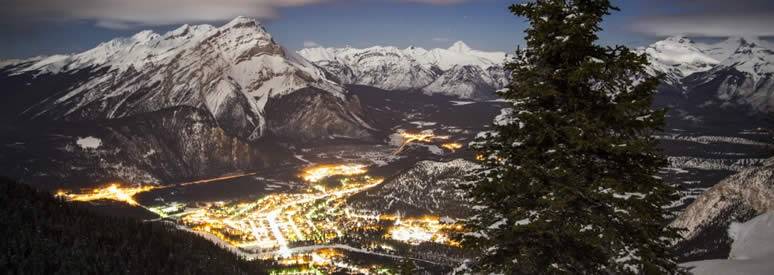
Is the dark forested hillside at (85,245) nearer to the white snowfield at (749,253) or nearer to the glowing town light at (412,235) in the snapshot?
the glowing town light at (412,235)

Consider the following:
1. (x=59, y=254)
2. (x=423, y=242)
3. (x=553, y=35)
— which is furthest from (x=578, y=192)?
(x=423, y=242)

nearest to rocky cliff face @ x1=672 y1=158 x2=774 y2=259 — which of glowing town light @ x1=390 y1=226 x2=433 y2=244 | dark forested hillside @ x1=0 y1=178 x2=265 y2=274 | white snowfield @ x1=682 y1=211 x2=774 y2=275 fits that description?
white snowfield @ x1=682 y1=211 x2=774 y2=275

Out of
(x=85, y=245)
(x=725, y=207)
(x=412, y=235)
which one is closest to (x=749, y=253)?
(x=725, y=207)

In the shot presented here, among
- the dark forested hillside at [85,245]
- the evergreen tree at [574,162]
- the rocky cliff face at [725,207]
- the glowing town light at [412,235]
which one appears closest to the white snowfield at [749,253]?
the rocky cliff face at [725,207]

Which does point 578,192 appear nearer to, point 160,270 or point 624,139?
point 624,139

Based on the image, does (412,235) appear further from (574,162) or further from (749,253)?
(574,162)
